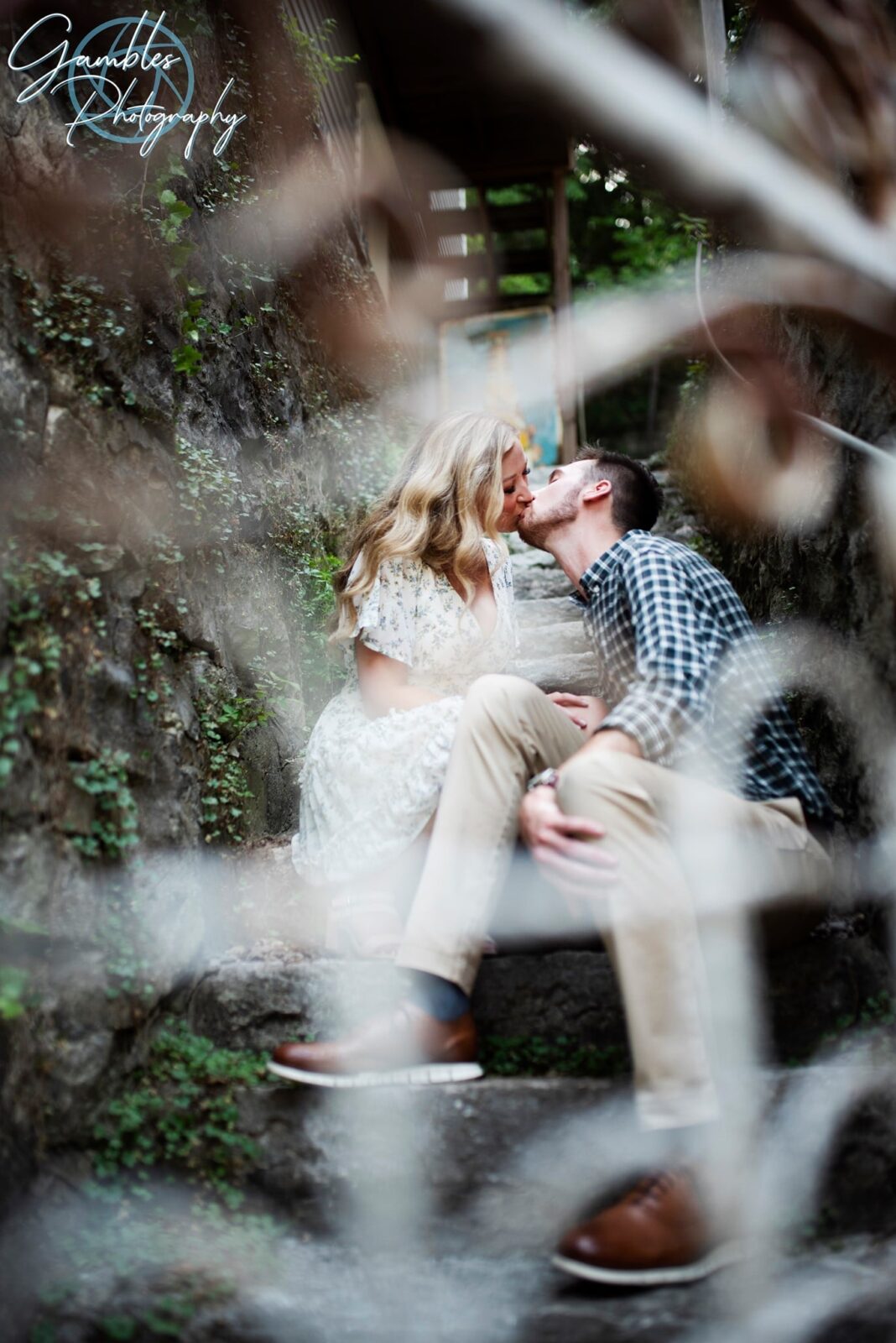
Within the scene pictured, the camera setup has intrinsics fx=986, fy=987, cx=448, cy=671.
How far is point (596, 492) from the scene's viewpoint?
2549mm

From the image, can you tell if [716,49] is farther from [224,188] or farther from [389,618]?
[389,618]

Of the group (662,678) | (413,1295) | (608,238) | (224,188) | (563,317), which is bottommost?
(413,1295)

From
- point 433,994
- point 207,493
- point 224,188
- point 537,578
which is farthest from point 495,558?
point 537,578

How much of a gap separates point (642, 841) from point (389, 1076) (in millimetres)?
633

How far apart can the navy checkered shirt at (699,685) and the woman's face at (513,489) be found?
0.47 m

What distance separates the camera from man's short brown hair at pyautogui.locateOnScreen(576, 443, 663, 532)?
8.37 feet

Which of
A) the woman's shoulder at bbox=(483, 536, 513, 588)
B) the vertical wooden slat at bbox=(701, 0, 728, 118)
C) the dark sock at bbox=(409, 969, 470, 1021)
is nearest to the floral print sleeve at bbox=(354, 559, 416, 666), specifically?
the woman's shoulder at bbox=(483, 536, 513, 588)

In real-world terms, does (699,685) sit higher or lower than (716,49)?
lower

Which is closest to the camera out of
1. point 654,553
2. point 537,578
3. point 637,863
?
point 637,863

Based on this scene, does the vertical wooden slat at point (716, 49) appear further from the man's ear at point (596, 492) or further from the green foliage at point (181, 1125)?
the green foliage at point (181, 1125)

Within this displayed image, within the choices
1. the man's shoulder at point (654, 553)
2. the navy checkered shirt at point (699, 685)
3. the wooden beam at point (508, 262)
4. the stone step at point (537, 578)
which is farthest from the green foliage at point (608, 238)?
the navy checkered shirt at point (699, 685)

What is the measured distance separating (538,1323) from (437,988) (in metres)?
0.53

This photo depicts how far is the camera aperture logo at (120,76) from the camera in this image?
2.17m

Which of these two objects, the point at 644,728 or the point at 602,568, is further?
the point at 602,568
